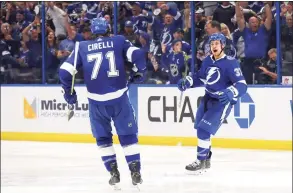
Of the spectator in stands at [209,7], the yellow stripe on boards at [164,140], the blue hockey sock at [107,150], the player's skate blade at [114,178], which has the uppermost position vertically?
the spectator in stands at [209,7]

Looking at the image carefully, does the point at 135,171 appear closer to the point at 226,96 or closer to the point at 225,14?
the point at 226,96

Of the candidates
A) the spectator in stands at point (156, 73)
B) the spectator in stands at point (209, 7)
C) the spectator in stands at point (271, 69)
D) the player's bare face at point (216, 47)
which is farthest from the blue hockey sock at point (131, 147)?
the spectator in stands at point (156, 73)

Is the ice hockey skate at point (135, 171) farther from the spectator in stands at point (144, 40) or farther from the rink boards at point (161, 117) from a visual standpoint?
the spectator in stands at point (144, 40)

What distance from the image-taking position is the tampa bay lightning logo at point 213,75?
8094 mm

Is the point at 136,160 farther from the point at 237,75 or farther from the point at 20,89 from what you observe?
the point at 20,89

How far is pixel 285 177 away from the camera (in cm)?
800

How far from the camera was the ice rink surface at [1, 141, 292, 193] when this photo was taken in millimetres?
7359

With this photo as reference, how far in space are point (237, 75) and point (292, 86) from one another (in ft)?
8.91

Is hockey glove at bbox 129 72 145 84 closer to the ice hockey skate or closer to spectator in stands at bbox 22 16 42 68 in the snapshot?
the ice hockey skate

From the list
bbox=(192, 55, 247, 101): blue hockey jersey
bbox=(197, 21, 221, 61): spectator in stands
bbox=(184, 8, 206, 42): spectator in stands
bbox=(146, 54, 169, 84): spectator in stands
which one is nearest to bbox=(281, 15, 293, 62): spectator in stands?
bbox=(197, 21, 221, 61): spectator in stands

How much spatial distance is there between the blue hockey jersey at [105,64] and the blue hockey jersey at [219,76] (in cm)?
Answer: 123

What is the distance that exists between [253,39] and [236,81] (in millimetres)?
2976

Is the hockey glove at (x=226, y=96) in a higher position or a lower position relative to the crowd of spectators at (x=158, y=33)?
lower

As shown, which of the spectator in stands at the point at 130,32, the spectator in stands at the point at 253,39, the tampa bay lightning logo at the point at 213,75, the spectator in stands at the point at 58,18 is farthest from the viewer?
the spectator in stands at the point at 58,18
